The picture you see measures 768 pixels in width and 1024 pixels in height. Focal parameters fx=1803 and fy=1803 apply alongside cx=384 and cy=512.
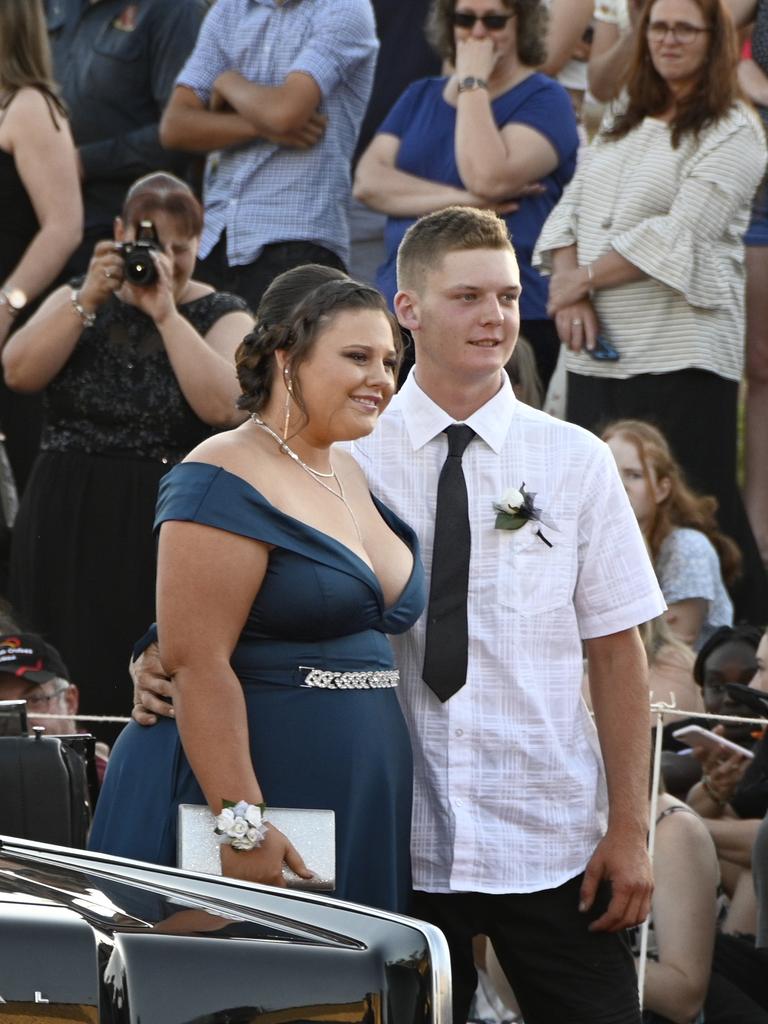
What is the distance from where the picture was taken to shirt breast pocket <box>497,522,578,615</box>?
12.5 feet

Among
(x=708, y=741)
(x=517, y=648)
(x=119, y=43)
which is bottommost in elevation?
(x=708, y=741)

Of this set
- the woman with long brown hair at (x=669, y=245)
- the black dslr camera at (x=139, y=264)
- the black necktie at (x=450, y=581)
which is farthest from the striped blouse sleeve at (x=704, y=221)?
the black necktie at (x=450, y=581)

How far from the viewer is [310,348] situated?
3.64 meters

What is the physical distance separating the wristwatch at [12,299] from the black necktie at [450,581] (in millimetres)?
3459

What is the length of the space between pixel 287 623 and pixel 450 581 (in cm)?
48

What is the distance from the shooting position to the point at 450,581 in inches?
151

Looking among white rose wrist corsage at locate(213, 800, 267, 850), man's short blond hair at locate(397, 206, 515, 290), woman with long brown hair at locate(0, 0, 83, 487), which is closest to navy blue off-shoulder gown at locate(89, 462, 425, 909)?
white rose wrist corsage at locate(213, 800, 267, 850)

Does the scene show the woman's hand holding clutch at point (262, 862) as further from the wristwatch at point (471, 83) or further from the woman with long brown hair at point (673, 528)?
the wristwatch at point (471, 83)

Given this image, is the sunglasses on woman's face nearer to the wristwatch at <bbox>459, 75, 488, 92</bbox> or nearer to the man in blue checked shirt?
the wristwatch at <bbox>459, 75, 488, 92</bbox>

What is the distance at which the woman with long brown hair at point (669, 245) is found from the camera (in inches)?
260

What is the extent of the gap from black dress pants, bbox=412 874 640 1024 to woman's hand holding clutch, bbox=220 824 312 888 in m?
0.54

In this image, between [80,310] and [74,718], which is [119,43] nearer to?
[80,310]

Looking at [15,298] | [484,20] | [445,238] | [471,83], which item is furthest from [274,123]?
[445,238]

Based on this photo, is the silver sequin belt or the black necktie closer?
the silver sequin belt
